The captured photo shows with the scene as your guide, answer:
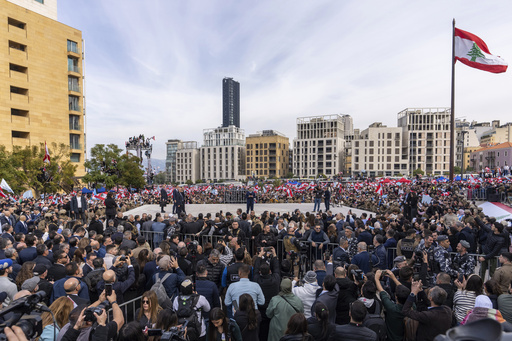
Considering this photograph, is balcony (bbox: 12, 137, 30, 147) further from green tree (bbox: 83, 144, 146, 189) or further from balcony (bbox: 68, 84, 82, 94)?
balcony (bbox: 68, 84, 82, 94)

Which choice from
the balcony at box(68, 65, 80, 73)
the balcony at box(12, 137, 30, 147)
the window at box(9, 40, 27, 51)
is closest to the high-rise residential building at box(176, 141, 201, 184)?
the balcony at box(68, 65, 80, 73)

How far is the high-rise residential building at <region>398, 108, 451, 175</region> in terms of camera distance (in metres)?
109

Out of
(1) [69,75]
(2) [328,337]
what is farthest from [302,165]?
(2) [328,337]

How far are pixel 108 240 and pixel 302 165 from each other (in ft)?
391

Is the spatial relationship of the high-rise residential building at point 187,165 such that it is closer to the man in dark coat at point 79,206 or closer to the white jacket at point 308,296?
the man in dark coat at point 79,206

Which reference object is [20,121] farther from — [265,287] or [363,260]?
[363,260]

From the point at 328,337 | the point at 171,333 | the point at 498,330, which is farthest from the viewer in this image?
the point at 328,337

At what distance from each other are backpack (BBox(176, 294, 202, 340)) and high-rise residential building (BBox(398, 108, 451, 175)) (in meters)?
122

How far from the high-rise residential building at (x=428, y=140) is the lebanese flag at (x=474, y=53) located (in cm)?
10001

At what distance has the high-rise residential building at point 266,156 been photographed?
128 metres

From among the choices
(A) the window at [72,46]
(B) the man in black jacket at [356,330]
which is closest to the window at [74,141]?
(A) the window at [72,46]

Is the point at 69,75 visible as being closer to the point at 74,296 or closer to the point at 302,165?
the point at 74,296

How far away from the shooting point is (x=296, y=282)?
5.19 metres

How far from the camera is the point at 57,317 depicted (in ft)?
12.2
